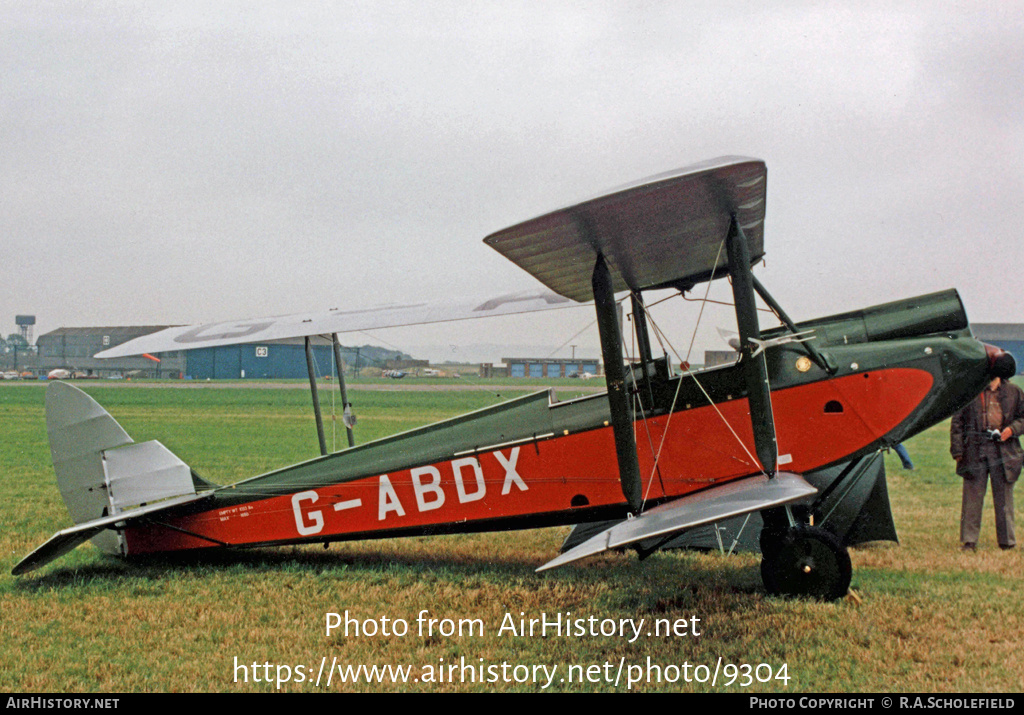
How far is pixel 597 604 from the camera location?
5.38 m

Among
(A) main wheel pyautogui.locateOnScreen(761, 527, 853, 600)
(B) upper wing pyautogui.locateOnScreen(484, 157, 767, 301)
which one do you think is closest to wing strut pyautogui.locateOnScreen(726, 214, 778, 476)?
(B) upper wing pyautogui.locateOnScreen(484, 157, 767, 301)

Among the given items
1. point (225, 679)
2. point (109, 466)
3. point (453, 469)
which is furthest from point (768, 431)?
point (109, 466)

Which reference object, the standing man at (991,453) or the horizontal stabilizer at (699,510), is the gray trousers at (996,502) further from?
the horizontal stabilizer at (699,510)

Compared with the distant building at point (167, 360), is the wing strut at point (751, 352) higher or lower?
lower

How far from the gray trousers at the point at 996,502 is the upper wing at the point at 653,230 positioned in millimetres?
3357

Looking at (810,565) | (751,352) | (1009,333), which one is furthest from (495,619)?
(1009,333)

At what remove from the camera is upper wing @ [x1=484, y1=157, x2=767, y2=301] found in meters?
4.27

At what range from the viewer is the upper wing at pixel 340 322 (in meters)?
7.14

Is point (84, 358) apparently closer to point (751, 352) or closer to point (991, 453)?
point (751, 352)

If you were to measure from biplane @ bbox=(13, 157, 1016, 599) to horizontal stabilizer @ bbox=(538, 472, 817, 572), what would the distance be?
0.10 feet

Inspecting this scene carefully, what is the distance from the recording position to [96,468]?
6.26 meters

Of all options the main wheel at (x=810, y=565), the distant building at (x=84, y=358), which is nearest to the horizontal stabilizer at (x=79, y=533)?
the main wheel at (x=810, y=565)

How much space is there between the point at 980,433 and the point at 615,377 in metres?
4.53
